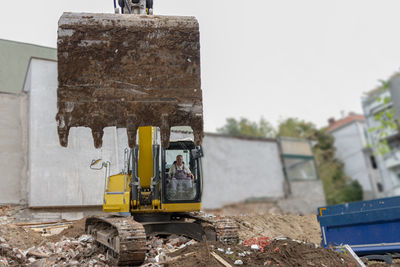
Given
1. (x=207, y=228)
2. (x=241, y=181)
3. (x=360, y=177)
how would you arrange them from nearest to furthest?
(x=207, y=228), (x=241, y=181), (x=360, y=177)

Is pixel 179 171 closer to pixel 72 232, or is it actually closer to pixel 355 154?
pixel 72 232

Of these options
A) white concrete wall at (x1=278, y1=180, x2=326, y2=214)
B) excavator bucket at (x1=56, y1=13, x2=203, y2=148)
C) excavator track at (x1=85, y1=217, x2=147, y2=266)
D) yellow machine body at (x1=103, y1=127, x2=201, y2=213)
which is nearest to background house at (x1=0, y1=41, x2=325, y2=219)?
yellow machine body at (x1=103, y1=127, x2=201, y2=213)

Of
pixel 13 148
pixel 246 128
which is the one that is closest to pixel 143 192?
pixel 13 148

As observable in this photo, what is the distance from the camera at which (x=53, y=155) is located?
519 inches

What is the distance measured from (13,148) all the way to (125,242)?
8.57 m

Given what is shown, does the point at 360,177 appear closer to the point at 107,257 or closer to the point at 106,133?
the point at 106,133

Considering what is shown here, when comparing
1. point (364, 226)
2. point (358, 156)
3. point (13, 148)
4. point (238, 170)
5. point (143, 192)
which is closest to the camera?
point (364, 226)

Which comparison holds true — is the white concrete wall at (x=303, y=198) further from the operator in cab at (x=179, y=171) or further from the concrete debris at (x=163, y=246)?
the operator in cab at (x=179, y=171)

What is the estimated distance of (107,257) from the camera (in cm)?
707

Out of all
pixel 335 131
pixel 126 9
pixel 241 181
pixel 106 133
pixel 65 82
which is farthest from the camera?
pixel 335 131

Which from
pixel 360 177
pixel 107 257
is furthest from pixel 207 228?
pixel 360 177

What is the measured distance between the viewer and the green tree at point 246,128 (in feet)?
161

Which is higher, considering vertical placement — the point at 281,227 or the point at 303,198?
the point at 303,198

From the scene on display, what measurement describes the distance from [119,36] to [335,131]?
39.7m
